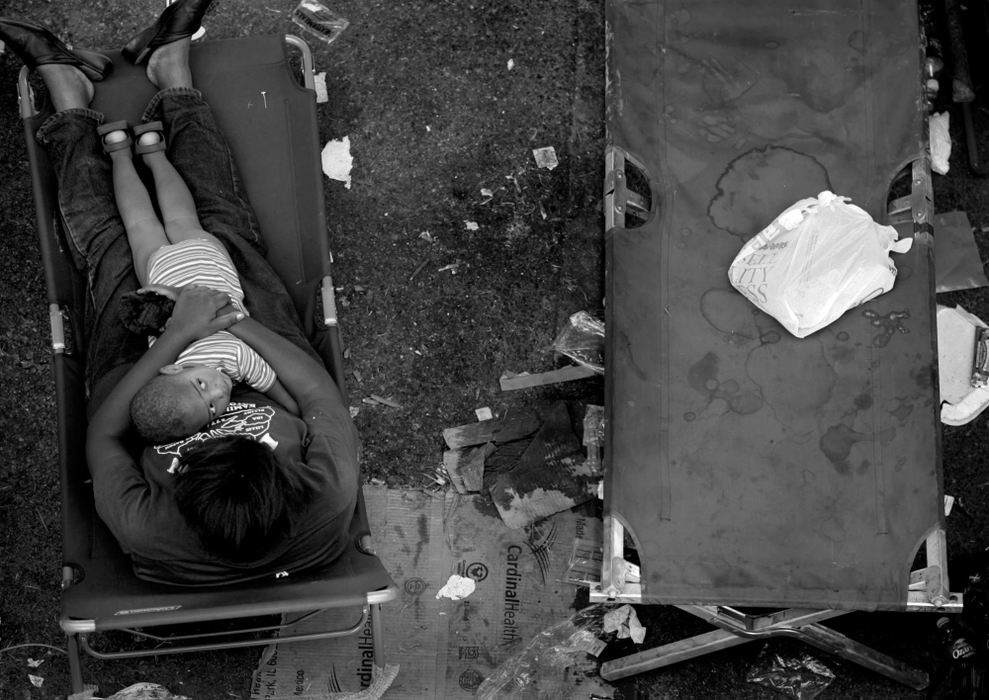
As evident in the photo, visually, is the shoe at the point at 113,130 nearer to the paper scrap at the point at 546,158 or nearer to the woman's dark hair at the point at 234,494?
the woman's dark hair at the point at 234,494

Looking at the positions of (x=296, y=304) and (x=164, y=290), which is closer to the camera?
(x=164, y=290)

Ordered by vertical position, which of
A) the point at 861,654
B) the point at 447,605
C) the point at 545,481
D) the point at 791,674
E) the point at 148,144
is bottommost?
the point at 791,674

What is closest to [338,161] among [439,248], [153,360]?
[439,248]

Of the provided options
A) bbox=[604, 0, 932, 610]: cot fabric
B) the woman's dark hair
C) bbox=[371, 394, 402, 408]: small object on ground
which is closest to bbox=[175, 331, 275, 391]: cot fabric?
the woman's dark hair

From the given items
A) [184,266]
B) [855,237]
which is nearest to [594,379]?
[855,237]

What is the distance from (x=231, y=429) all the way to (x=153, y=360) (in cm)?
30

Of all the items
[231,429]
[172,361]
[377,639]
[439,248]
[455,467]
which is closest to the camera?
[231,429]

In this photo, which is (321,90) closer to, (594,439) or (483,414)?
(483,414)

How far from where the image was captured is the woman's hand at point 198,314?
2410 millimetres

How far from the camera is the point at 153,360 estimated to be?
241 centimetres

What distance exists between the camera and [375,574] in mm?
2428

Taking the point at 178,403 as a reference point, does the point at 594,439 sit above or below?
below

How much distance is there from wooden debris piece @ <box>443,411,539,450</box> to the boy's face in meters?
0.90

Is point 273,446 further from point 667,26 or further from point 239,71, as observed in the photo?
point 667,26
